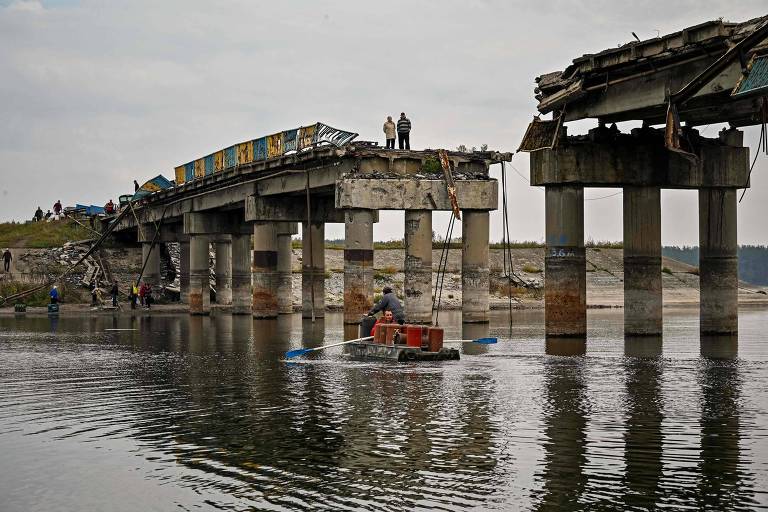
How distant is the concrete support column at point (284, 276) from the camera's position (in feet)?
267

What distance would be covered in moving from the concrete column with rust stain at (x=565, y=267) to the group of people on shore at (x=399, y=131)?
49.3 ft

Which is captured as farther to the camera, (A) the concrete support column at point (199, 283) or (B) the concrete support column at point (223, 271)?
(B) the concrete support column at point (223, 271)

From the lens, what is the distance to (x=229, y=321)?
73688 mm

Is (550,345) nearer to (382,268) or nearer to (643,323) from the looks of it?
(643,323)

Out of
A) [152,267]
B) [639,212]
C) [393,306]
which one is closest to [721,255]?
[639,212]

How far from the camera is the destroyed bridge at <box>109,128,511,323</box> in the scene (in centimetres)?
6031

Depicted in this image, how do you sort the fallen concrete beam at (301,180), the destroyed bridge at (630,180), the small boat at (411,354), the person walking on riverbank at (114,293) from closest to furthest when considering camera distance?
the small boat at (411,354), the destroyed bridge at (630,180), the fallen concrete beam at (301,180), the person walking on riverbank at (114,293)

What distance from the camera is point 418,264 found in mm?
60188

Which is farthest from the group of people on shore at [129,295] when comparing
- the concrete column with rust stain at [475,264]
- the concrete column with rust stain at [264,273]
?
the concrete column with rust stain at [475,264]

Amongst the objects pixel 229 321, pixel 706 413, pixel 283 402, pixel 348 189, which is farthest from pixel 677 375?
pixel 229 321

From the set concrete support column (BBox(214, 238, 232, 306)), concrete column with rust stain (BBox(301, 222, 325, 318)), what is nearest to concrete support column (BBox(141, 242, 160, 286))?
concrete support column (BBox(214, 238, 232, 306))

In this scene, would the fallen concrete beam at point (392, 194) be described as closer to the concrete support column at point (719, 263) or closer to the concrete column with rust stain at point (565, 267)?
the concrete column with rust stain at point (565, 267)

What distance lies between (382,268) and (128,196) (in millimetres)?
23159

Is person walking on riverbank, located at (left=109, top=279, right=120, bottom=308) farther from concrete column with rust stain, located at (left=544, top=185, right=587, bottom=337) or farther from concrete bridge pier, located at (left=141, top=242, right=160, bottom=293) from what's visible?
concrete column with rust stain, located at (left=544, top=185, right=587, bottom=337)
